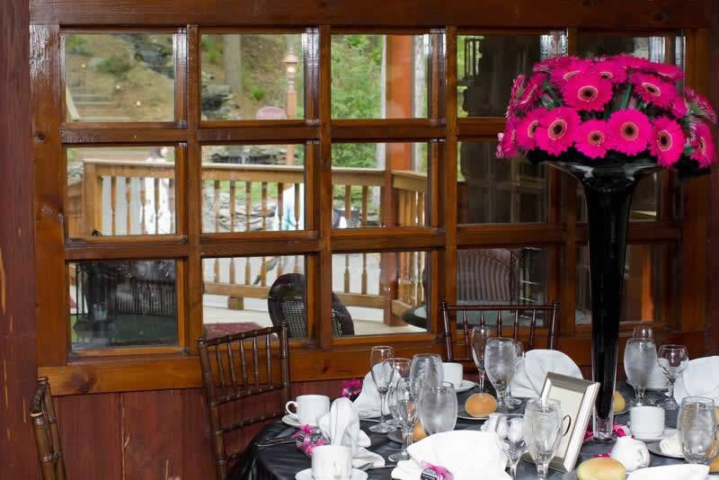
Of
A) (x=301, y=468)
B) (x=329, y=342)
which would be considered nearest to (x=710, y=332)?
(x=329, y=342)

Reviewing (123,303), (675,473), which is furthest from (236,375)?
(675,473)

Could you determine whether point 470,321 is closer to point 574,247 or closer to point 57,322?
point 574,247

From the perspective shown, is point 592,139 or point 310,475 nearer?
point 310,475

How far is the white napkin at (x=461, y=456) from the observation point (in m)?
1.94

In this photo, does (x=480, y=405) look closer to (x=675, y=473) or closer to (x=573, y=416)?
(x=573, y=416)

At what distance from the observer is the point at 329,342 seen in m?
3.09

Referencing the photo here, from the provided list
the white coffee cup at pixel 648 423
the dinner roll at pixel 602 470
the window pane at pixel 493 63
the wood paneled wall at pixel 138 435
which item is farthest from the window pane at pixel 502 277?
the dinner roll at pixel 602 470

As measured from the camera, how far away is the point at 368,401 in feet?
8.09

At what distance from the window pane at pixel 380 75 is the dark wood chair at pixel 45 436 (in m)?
1.20

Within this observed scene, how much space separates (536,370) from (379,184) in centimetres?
81

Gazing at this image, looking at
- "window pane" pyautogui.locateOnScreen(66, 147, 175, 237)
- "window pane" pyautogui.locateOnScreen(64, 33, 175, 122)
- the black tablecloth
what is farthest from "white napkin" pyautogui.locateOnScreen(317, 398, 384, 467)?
"window pane" pyautogui.locateOnScreen(64, 33, 175, 122)

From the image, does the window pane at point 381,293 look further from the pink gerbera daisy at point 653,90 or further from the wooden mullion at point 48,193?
the pink gerbera daisy at point 653,90

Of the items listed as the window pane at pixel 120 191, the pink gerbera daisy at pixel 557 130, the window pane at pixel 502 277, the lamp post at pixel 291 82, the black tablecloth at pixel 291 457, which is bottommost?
the black tablecloth at pixel 291 457

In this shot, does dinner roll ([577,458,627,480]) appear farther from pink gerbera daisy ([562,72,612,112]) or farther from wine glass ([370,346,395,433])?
pink gerbera daisy ([562,72,612,112])
